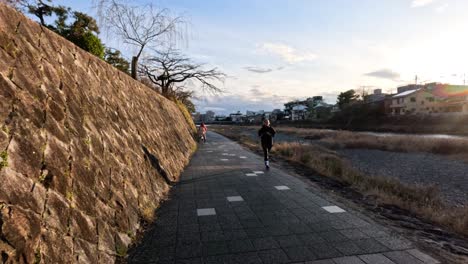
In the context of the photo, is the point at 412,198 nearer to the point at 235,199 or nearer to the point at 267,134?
the point at 267,134

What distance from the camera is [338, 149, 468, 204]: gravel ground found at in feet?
31.6

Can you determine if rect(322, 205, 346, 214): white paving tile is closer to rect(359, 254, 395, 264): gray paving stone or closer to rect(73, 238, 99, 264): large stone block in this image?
rect(359, 254, 395, 264): gray paving stone

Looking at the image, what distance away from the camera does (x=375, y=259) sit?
2934 millimetres

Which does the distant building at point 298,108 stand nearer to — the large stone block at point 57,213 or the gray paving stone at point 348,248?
the gray paving stone at point 348,248

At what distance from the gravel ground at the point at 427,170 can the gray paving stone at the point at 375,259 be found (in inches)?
282

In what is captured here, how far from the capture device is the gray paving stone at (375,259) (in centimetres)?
287

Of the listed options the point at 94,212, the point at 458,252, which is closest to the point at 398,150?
the point at 458,252

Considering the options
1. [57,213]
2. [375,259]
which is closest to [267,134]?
[375,259]

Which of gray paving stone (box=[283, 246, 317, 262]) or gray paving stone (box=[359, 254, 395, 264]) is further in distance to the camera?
gray paving stone (box=[283, 246, 317, 262])

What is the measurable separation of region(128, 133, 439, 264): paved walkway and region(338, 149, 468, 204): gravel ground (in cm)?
651

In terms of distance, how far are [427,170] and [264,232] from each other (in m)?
14.8

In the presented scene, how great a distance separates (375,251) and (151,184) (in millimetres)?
4061

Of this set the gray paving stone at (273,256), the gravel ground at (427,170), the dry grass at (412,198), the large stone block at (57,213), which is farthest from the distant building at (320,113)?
the large stone block at (57,213)

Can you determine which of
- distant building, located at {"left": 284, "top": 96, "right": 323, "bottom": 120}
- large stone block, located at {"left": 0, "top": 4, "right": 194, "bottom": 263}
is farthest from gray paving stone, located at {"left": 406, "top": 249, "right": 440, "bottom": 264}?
distant building, located at {"left": 284, "top": 96, "right": 323, "bottom": 120}
